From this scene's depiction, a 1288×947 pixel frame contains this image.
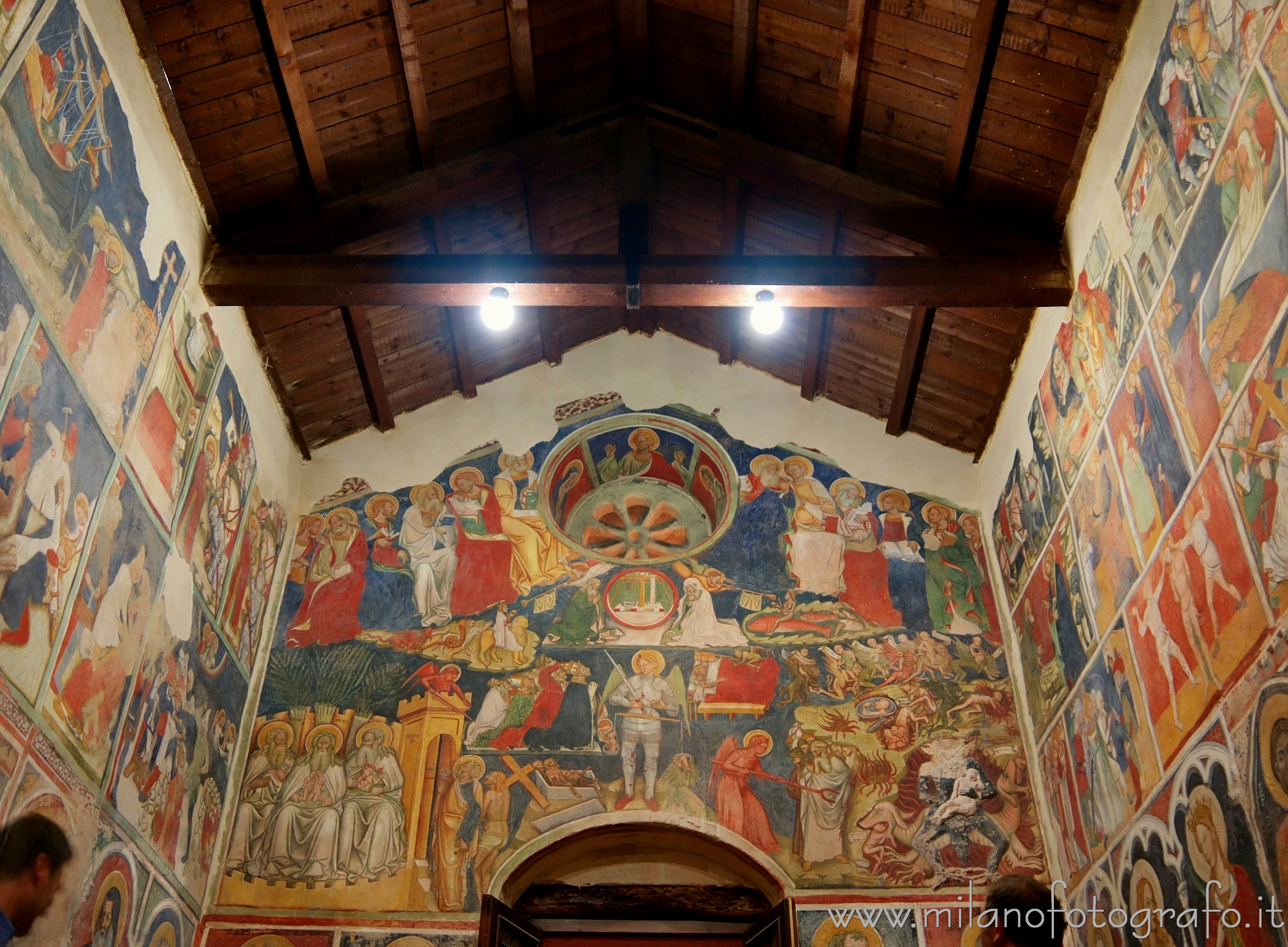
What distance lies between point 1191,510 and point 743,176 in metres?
4.80

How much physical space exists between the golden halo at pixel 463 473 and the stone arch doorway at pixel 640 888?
3.52 metres

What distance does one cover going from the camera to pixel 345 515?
425 inches

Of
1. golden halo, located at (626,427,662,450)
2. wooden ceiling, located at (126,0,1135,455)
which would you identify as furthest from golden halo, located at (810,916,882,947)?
golden halo, located at (626,427,662,450)

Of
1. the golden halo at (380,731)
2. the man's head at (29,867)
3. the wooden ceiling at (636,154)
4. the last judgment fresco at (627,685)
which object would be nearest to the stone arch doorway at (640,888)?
the last judgment fresco at (627,685)

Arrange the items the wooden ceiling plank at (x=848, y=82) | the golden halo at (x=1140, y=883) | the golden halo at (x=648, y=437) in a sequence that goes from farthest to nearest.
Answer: the golden halo at (x=648, y=437), the wooden ceiling plank at (x=848, y=82), the golden halo at (x=1140, y=883)

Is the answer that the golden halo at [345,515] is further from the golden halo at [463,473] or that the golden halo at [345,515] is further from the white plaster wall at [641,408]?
the golden halo at [463,473]

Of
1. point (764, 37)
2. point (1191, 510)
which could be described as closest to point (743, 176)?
point (764, 37)

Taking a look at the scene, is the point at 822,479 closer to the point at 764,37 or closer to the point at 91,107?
the point at 764,37

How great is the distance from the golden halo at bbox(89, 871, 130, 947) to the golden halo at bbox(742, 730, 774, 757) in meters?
4.51

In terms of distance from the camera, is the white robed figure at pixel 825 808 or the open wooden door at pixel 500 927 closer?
the open wooden door at pixel 500 927

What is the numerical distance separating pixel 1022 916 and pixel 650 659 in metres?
6.20

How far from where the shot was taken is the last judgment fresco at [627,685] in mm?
8766

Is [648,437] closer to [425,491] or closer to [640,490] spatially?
[640,490]

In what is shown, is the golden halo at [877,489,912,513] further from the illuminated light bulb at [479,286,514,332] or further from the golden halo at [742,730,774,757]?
the illuminated light bulb at [479,286,514,332]
